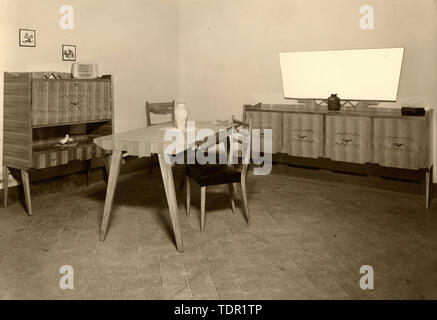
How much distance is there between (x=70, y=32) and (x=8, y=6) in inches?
30.6

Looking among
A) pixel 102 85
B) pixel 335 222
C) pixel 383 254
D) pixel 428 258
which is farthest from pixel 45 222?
pixel 428 258

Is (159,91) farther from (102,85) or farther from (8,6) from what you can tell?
(8,6)

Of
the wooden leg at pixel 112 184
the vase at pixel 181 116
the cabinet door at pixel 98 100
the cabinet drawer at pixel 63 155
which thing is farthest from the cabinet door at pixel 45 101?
the vase at pixel 181 116

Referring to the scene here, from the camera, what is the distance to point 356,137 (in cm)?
477

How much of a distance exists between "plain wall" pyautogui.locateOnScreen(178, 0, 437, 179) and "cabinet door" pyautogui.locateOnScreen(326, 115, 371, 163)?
2.07 feet

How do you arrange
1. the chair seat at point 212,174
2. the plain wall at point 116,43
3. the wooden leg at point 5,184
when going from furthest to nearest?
the plain wall at point 116,43 → the wooden leg at point 5,184 → the chair seat at point 212,174

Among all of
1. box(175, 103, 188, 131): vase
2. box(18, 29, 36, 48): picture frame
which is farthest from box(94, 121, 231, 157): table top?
box(18, 29, 36, 48): picture frame

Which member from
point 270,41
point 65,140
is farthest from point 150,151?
point 270,41

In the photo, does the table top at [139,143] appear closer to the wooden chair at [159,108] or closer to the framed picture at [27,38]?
the framed picture at [27,38]

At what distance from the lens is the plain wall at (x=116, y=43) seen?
429 cm

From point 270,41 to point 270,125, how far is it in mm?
1287

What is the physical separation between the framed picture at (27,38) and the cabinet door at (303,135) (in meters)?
3.00
